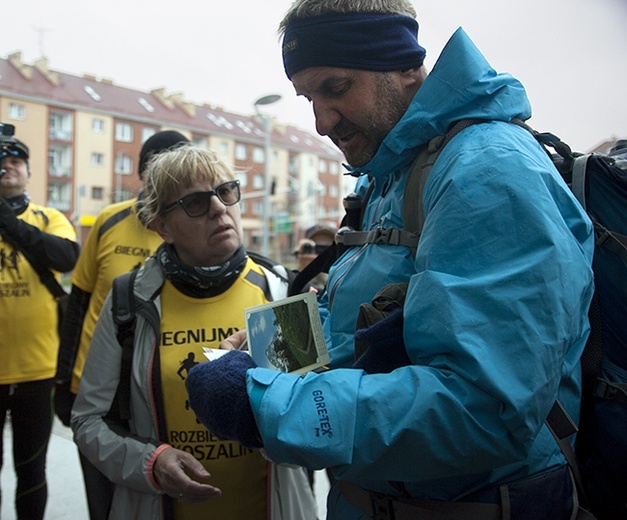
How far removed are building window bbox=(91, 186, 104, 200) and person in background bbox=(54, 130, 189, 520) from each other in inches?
1467

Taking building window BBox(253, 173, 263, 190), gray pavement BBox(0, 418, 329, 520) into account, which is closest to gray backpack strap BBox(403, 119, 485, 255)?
gray pavement BBox(0, 418, 329, 520)

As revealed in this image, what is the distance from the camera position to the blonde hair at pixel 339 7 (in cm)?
135

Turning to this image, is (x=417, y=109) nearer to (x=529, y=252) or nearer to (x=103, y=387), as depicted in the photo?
(x=529, y=252)

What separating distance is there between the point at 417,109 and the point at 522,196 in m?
0.37

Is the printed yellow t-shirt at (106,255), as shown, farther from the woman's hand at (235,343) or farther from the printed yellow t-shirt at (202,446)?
the woman's hand at (235,343)

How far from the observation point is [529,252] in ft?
3.09

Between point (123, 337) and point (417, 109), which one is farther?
point (123, 337)

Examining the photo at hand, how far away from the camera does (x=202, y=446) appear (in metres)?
1.97

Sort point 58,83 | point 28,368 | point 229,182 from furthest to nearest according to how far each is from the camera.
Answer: point 58,83 → point 28,368 → point 229,182

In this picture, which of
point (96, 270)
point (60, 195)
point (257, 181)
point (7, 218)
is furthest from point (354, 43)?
point (257, 181)

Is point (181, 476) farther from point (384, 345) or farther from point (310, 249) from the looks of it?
point (310, 249)

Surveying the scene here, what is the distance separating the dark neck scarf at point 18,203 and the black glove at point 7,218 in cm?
10

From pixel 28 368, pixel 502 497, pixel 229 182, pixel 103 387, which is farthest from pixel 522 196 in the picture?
pixel 28 368

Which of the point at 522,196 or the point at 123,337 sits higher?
the point at 522,196
